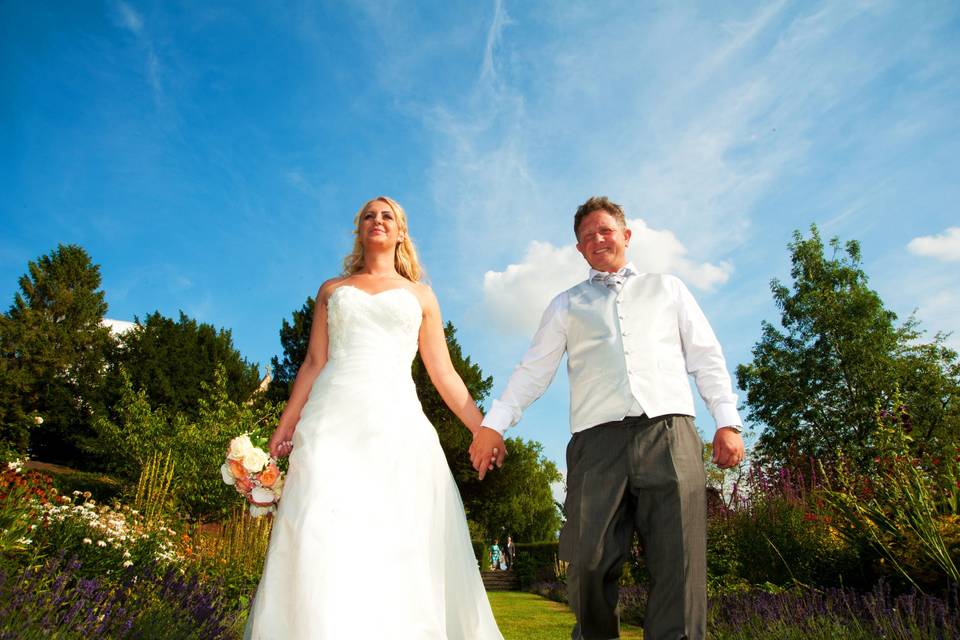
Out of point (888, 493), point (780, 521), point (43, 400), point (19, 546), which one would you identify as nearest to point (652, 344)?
point (888, 493)

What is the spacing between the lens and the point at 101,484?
19.4 m

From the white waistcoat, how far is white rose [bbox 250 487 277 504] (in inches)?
75.5

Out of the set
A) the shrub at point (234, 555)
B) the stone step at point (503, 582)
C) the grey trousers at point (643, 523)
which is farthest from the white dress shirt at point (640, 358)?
the stone step at point (503, 582)

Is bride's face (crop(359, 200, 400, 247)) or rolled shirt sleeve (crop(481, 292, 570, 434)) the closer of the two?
rolled shirt sleeve (crop(481, 292, 570, 434))

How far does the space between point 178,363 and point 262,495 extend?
97.3 feet

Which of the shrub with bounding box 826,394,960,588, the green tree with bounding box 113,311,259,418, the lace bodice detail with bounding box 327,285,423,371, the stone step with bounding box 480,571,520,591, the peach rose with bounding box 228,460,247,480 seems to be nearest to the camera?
the peach rose with bounding box 228,460,247,480

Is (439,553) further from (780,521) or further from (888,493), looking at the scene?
(780,521)

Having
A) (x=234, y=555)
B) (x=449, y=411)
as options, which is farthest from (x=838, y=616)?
(x=449, y=411)

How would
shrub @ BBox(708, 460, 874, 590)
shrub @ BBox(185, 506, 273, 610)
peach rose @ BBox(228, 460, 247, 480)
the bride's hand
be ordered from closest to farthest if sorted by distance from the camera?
1. peach rose @ BBox(228, 460, 247, 480)
2. the bride's hand
3. shrub @ BBox(708, 460, 874, 590)
4. shrub @ BBox(185, 506, 273, 610)

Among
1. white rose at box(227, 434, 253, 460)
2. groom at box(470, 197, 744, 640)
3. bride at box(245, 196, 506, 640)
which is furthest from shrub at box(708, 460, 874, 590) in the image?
white rose at box(227, 434, 253, 460)

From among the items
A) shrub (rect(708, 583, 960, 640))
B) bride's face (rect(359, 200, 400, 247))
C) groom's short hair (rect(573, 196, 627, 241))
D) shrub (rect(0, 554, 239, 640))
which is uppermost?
bride's face (rect(359, 200, 400, 247))

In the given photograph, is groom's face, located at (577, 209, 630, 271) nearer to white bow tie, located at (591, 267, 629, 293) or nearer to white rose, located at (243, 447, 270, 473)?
white bow tie, located at (591, 267, 629, 293)

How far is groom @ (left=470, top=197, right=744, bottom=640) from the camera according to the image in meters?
3.41

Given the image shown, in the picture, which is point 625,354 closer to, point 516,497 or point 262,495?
point 262,495
